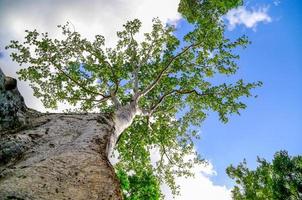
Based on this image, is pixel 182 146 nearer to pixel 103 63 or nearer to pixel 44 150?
pixel 103 63

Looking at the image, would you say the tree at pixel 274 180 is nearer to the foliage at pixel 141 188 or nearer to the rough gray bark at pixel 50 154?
the foliage at pixel 141 188

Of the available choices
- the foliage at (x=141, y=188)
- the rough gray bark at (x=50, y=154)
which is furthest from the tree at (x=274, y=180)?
the rough gray bark at (x=50, y=154)

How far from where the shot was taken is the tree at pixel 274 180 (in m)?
17.4

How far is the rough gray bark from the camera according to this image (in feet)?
10.1

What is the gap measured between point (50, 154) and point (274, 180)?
1720 cm

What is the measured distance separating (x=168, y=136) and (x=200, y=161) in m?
2.69

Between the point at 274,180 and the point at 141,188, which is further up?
the point at 141,188

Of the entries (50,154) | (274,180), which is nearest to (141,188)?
(274,180)

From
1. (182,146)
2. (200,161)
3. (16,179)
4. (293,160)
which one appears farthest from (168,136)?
(16,179)

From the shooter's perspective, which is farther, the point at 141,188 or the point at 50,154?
the point at 141,188

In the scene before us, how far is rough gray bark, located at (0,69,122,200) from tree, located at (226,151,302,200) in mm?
15152

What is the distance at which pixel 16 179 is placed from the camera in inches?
124

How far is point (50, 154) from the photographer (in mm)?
3967

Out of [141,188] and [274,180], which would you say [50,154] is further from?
[141,188]
